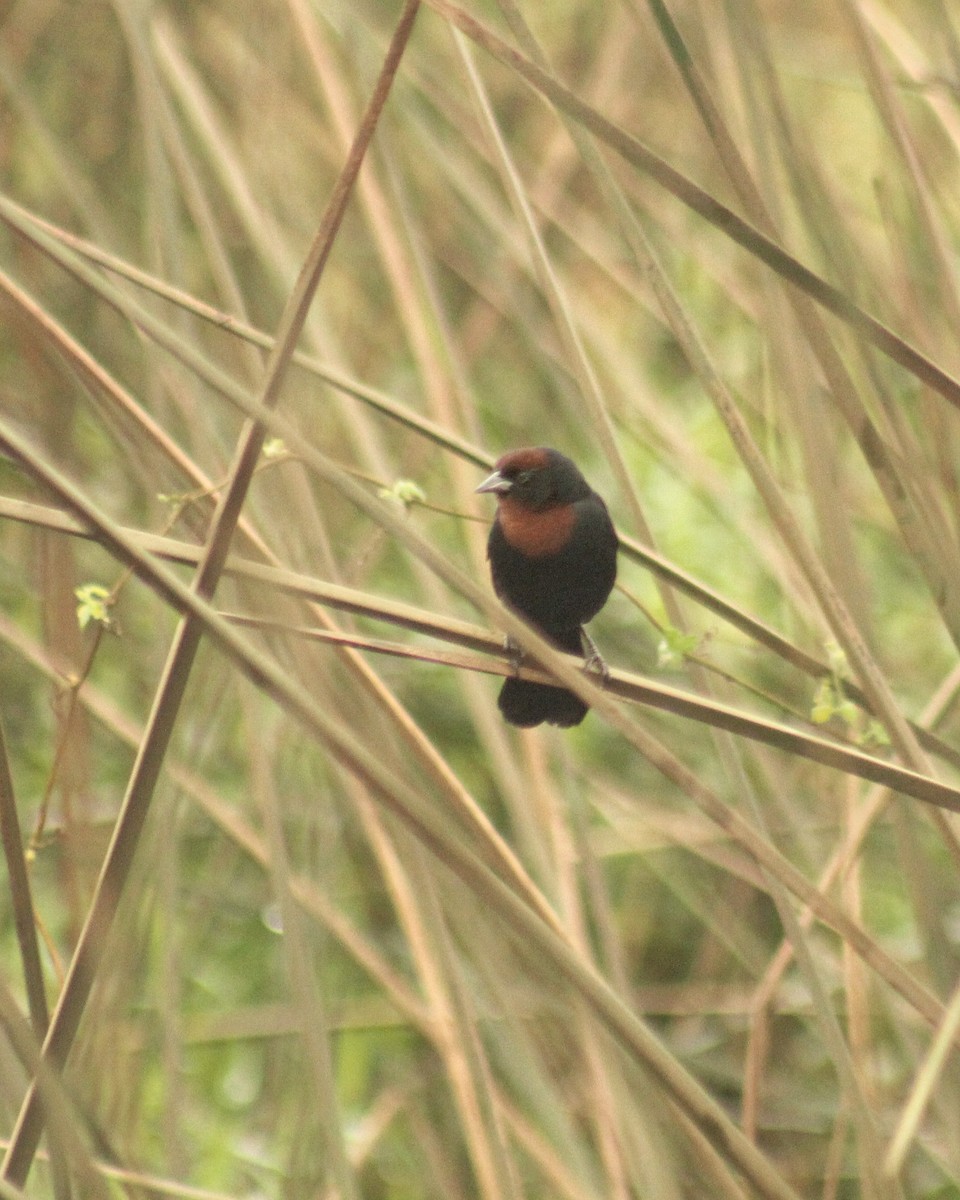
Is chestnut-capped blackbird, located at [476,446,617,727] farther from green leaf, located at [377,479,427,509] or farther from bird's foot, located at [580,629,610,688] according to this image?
green leaf, located at [377,479,427,509]

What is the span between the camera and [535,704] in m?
2.20

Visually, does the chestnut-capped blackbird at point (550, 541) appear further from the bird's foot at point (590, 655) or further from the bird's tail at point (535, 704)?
the bird's tail at point (535, 704)

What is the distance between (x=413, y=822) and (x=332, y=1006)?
1.52 metres

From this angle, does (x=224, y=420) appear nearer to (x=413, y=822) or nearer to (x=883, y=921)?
(x=413, y=822)

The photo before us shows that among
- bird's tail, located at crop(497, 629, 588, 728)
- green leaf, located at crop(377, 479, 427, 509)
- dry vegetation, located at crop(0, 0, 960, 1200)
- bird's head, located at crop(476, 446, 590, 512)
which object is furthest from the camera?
bird's head, located at crop(476, 446, 590, 512)

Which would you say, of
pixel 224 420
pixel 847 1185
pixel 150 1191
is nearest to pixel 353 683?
pixel 150 1191

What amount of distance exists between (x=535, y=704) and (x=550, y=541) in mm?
417

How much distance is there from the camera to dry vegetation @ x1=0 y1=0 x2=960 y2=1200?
4.01 feet

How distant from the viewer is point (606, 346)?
239 cm

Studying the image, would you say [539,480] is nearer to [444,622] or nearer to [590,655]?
[590,655]

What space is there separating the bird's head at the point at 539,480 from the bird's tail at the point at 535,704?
1.21 feet

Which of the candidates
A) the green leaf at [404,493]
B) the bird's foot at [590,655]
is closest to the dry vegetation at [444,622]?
the green leaf at [404,493]

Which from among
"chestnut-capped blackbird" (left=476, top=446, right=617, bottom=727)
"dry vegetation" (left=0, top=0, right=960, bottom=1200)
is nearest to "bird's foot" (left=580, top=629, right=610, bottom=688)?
"chestnut-capped blackbird" (left=476, top=446, right=617, bottom=727)

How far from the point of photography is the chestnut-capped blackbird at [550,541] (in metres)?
2.49
